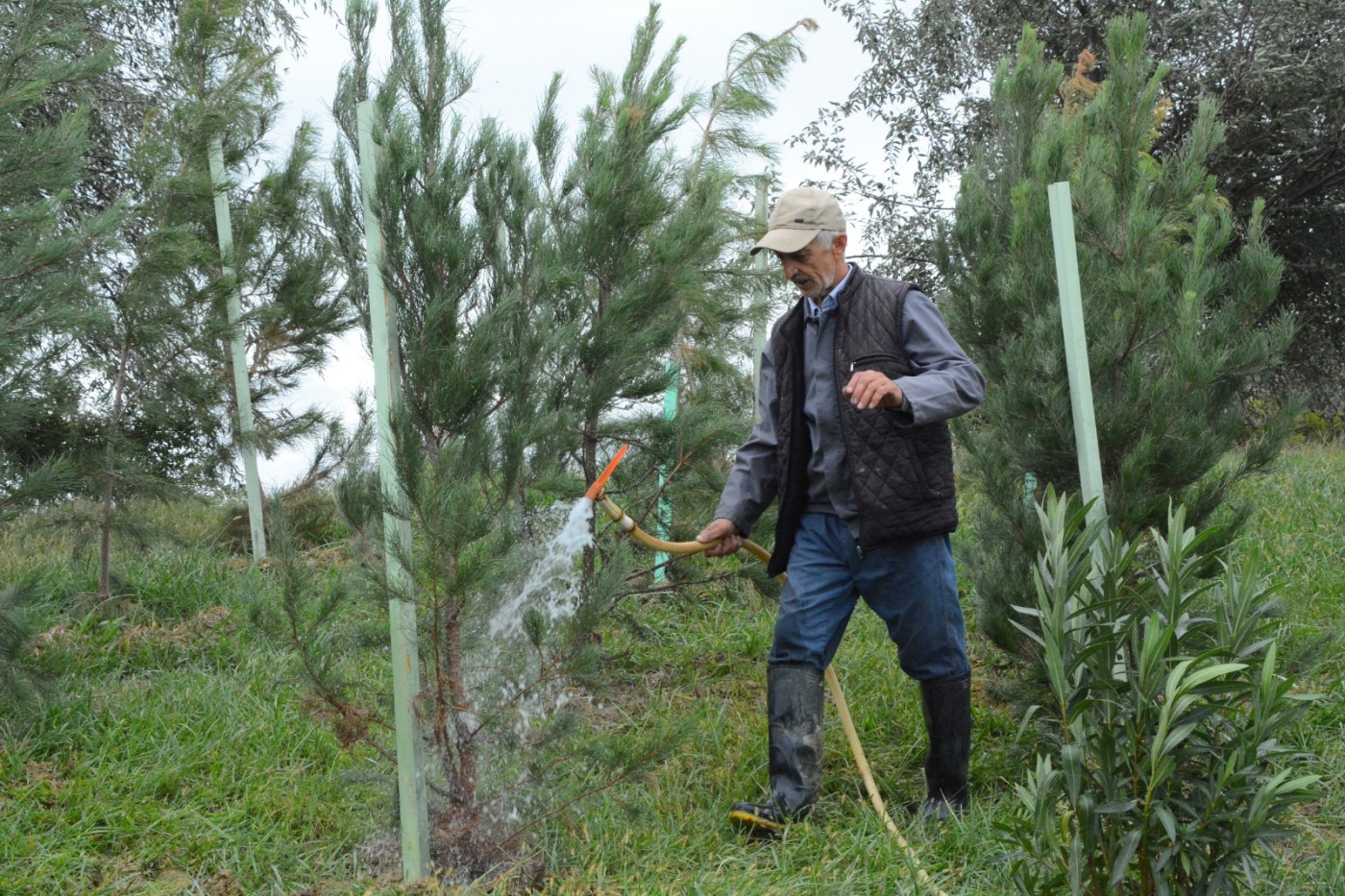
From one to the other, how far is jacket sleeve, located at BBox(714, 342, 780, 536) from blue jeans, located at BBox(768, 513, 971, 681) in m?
0.23

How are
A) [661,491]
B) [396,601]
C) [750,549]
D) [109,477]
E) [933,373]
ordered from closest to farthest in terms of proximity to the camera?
[396,601] → [933,373] → [750,549] → [661,491] → [109,477]

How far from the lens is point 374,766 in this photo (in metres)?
4.37

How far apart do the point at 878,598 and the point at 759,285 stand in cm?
280

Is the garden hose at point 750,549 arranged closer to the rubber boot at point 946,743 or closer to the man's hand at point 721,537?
the man's hand at point 721,537

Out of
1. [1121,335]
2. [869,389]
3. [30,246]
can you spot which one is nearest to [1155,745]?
[869,389]

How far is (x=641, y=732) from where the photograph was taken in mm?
4949

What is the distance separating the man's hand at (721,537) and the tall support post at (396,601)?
1.06 meters

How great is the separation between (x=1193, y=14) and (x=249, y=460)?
9145mm

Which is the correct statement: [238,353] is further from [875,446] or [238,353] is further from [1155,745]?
[1155,745]

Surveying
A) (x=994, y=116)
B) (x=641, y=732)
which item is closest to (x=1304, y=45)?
(x=994, y=116)

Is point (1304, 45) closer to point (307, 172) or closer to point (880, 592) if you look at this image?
point (307, 172)

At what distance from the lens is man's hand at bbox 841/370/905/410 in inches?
137

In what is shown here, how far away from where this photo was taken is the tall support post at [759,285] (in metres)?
6.45

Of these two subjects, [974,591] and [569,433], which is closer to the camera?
[569,433]
